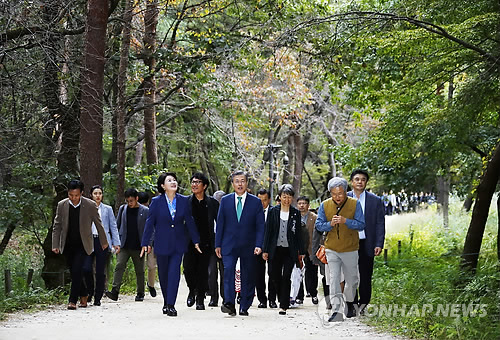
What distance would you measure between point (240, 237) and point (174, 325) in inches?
74.5

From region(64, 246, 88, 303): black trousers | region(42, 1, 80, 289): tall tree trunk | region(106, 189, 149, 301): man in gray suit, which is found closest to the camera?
region(64, 246, 88, 303): black trousers

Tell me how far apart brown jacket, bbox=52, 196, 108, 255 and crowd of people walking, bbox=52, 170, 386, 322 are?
0.05 feet

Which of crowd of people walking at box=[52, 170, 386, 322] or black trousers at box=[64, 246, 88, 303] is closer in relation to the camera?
crowd of people walking at box=[52, 170, 386, 322]

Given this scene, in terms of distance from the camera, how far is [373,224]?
35.1ft

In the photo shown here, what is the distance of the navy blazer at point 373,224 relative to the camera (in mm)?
10586

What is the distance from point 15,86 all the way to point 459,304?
28.4 ft

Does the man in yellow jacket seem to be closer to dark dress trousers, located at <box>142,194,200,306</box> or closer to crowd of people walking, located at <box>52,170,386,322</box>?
crowd of people walking, located at <box>52,170,386,322</box>

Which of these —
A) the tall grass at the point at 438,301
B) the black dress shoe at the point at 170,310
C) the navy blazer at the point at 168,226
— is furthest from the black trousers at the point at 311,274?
the black dress shoe at the point at 170,310

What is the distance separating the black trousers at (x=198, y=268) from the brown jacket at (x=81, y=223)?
5.26 ft

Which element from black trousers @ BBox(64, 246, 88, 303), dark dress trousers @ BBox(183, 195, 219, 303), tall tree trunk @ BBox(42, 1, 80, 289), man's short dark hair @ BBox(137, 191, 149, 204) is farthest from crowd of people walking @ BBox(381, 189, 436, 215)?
black trousers @ BBox(64, 246, 88, 303)

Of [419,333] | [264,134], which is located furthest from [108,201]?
[264,134]

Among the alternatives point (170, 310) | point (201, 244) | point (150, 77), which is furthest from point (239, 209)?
point (150, 77)

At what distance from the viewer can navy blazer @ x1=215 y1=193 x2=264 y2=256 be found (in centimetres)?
1075

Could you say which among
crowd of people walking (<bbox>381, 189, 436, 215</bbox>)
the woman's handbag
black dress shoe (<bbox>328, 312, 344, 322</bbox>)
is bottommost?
black dress shoe (<bbox>328, 312, 344, 322</bbox>)
